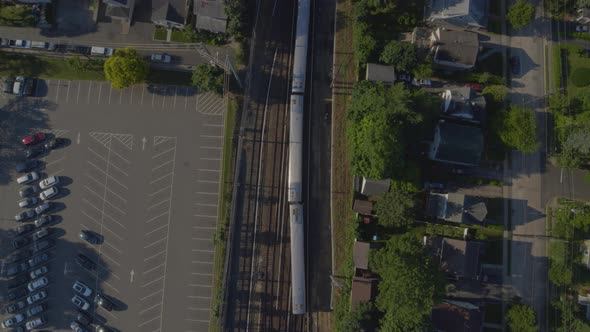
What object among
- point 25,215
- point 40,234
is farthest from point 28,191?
point 40,234

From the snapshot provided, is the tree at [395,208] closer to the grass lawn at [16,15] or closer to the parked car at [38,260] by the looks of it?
the parked car at [38,260]

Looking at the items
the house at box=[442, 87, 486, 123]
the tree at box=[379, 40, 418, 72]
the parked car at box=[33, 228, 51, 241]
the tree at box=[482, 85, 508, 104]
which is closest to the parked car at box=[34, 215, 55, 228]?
the parked car at box=[33, 228, 51, 241]

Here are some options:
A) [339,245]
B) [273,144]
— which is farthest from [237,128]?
[339,245]

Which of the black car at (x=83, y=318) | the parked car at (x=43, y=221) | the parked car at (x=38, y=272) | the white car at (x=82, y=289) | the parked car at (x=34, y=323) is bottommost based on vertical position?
the parked car at (x=34, y=323)

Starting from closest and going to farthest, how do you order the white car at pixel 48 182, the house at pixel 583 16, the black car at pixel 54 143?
the house at pixel 583 16 < the white car at pixel 48 182 < the black car at pixel 54 143

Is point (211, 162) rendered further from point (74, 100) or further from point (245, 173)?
point (74, 100)

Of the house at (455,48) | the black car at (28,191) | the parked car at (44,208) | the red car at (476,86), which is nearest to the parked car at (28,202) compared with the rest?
the black car at (28,191)

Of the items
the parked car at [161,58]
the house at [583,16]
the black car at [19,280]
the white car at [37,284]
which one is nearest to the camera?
the white car at [37,284]
